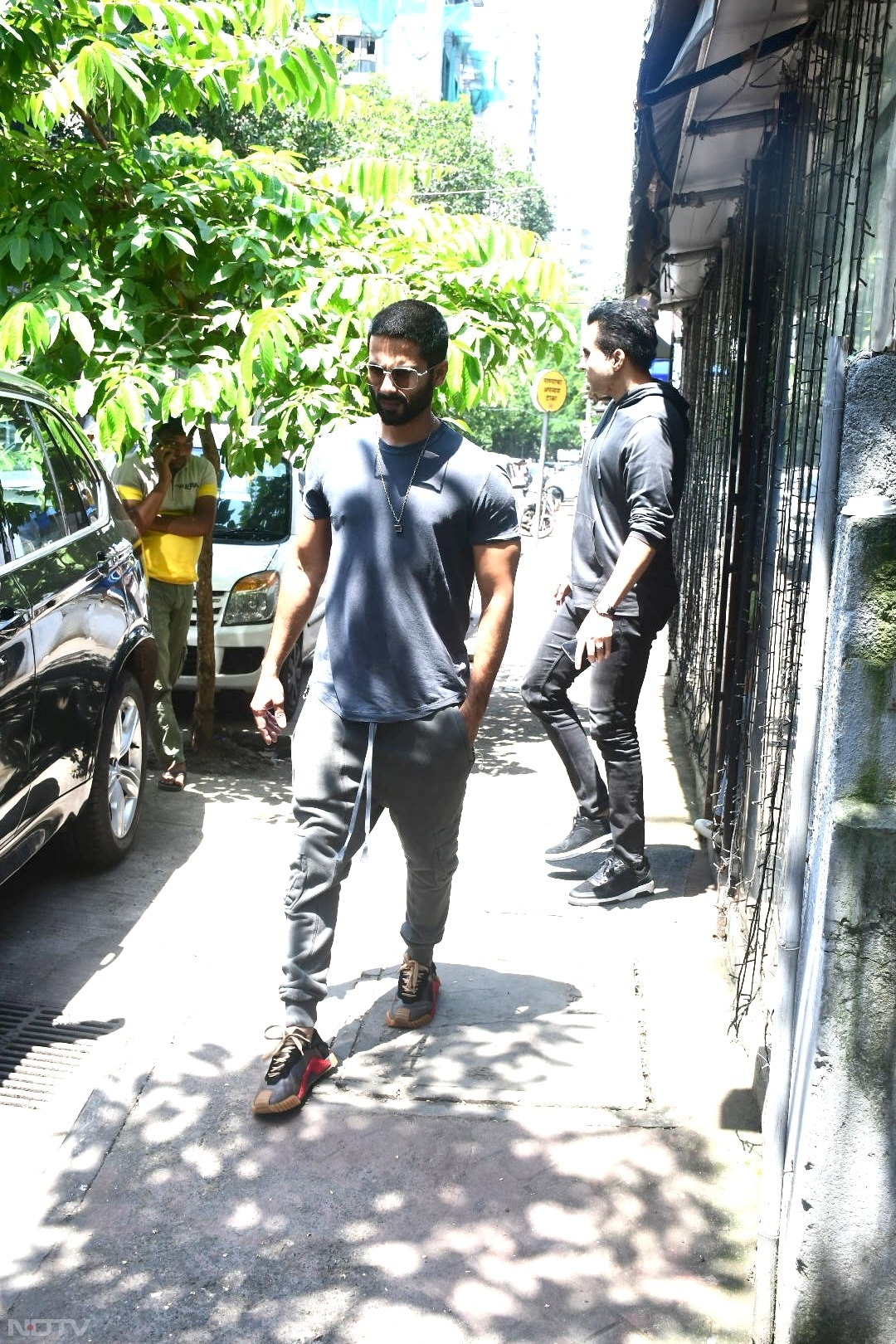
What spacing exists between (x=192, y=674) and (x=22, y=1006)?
4.11m

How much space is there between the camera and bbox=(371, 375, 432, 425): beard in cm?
373

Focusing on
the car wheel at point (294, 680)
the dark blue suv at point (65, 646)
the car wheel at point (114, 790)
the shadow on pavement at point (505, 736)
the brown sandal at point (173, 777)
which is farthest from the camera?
the car wheel at point (294, 680)

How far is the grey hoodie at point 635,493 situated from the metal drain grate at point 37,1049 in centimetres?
237

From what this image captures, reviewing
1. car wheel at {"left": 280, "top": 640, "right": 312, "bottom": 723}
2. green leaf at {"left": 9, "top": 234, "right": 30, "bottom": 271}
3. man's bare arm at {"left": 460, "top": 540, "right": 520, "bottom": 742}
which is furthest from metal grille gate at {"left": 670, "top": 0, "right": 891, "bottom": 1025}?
green leaf at {"left": 9, "top": 234, "right": 30, "bottom": 271}

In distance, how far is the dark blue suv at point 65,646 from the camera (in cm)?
454

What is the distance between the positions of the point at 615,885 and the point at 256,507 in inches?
177

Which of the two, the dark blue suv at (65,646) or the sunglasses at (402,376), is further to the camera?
the dark blue suv at (65,646)

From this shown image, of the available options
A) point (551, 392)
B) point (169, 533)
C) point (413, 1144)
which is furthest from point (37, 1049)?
point (551, 392)

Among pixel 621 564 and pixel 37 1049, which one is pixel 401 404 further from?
pixel 37 1049

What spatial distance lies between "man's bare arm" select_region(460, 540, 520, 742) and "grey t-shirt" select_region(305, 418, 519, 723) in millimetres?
40

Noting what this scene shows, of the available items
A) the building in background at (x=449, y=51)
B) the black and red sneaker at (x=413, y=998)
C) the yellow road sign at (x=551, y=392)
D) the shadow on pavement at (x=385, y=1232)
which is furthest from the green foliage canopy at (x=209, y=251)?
the building in background at (x=449, y=51)

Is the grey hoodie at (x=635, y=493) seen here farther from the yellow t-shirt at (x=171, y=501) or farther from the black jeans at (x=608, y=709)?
the yellow t-shirt at (x=171, y=501)

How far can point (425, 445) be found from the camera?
3.84 m

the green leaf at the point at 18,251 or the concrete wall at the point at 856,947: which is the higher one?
the green leaf at the point at 18,251
